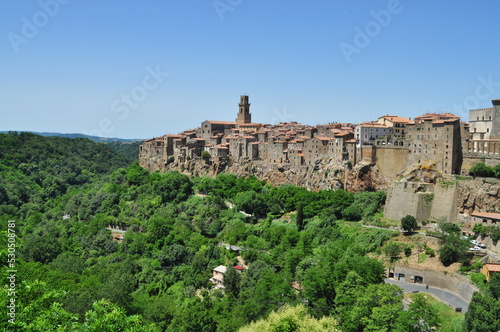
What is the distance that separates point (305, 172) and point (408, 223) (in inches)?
675

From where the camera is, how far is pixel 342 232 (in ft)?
125

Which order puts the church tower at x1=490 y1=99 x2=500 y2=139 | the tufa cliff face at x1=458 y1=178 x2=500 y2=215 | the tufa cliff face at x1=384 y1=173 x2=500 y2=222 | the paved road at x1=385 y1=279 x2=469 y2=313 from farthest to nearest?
the church tower at x1=490 y1=99 x2=500 y2=139 < the tufa cliff face at x1=384 y1=173 x2=500 y2=222 < the tufa cliff face at x1=458 y1=178 x2=500 y2=215 < the paved road at x1=385 y1=279 x2=469 y2=313

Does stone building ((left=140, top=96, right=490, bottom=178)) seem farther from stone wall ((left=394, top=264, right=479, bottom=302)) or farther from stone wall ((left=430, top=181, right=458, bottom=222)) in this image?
stone wall ((left=394, top=264, right=479, bottom=302))

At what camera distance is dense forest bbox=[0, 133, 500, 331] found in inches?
817

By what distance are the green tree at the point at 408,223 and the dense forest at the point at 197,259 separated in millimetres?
1973

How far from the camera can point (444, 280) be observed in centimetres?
2909

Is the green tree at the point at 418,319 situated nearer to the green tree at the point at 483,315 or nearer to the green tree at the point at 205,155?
the green tree at the point at 483,315

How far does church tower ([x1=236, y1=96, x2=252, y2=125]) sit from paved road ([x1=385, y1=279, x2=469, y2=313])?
45957 mm

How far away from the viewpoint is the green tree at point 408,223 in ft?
115

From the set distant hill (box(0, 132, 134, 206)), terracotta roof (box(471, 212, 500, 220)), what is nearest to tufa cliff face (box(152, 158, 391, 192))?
terracotta roof (box(471, 212, 500, 220))

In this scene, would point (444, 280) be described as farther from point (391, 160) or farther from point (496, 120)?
point (496, 120)

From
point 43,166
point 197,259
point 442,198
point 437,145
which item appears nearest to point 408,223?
point 442,198

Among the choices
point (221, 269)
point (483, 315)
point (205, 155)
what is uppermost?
point (205, 155)

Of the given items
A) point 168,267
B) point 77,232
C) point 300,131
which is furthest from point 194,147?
point 168,267
